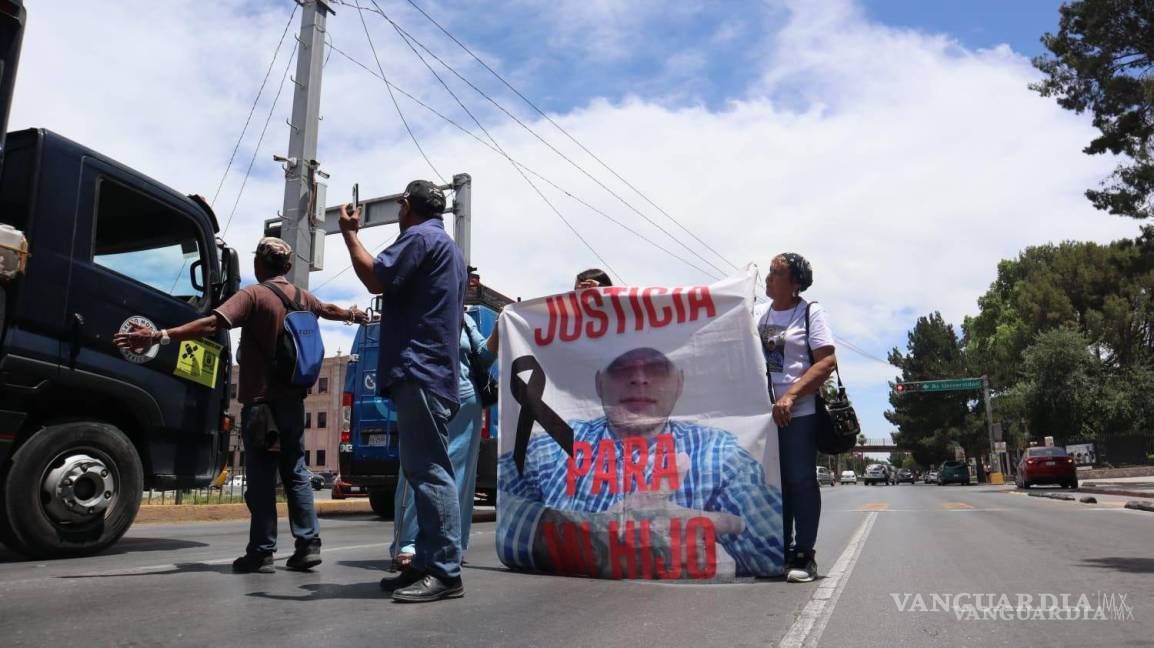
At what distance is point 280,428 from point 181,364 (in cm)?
176

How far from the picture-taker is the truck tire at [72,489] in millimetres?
4887

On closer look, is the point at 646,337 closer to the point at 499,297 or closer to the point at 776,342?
the point at 776,342

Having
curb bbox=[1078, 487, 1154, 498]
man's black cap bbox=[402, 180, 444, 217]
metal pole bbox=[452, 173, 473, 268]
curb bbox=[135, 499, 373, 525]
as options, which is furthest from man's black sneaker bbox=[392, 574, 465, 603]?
curb bbox=[1078, 487, 1154, 498]

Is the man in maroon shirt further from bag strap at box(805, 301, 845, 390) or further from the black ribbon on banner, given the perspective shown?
bag strap at box(805, 301, 845, 390)

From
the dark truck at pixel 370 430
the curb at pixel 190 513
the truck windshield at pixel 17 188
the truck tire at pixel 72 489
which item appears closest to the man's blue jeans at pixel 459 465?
the truck tire at pixel 72 489

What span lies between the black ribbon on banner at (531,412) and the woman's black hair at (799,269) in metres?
1.54

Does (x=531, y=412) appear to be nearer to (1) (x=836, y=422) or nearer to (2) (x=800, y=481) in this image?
(2) (x=800, y=481)

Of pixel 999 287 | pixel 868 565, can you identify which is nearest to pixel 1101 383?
pixel 999 287

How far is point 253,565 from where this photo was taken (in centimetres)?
453

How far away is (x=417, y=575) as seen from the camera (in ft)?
12.3

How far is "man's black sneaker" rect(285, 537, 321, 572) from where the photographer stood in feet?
15.0

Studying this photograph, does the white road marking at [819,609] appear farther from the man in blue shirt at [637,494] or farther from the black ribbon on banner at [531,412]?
the black ribbon on banner at [531,412]

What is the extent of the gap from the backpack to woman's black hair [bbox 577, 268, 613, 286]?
64.6 inches

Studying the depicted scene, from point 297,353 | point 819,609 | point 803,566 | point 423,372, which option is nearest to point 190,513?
point 297,353
